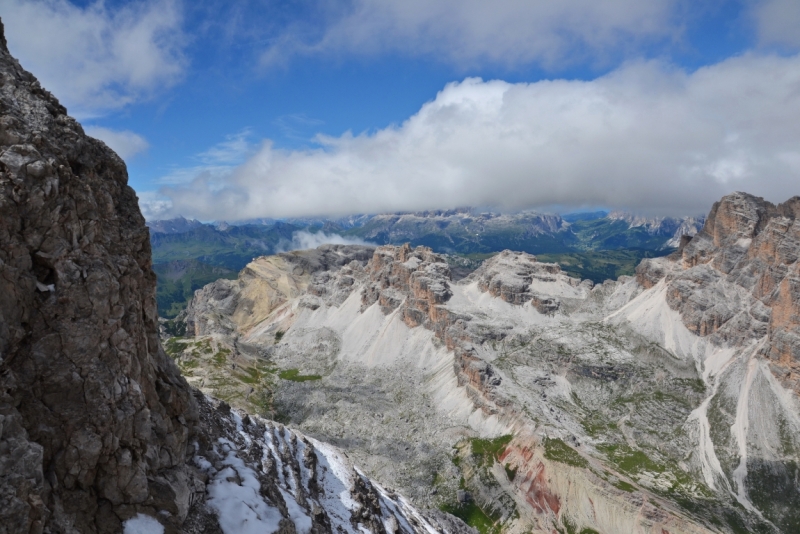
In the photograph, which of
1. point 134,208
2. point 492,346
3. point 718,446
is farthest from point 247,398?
point 718,446

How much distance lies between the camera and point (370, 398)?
549 ft

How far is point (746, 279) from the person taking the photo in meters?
165

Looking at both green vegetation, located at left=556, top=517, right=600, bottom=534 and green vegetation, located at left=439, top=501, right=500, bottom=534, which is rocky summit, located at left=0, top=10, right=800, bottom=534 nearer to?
green vegetation, located at left=556, top=517, right=600, bottom=534

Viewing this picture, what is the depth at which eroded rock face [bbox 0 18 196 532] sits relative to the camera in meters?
25.7

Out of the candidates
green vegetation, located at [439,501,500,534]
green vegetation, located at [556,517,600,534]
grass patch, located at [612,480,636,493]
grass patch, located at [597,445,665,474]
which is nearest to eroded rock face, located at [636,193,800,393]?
grass patch, located at [597,445,665,474]

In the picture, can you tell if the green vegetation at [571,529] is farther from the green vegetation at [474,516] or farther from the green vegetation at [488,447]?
the green vegetation at [488,447]

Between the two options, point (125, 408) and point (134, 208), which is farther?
point (134, 208)

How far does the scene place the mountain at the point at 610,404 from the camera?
105 meters

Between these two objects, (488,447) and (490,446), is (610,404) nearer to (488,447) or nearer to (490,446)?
(490,446)

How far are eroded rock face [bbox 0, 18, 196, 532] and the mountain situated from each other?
91.4m

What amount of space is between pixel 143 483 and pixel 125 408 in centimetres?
539

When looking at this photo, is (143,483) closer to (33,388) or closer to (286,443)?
(33,388)

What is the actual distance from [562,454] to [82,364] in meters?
110

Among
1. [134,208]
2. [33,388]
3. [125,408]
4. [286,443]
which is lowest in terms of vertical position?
[286,443]
